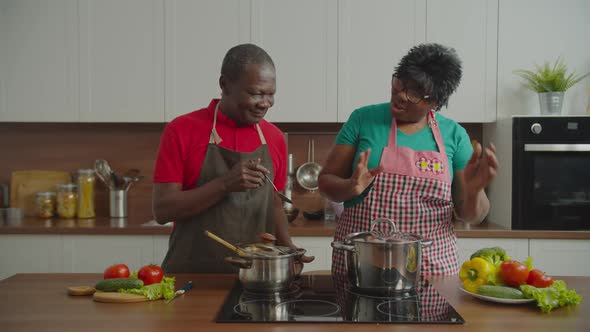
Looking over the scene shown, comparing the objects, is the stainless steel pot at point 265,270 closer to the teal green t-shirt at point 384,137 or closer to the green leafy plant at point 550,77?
the teal green t-shirt at point 384,137

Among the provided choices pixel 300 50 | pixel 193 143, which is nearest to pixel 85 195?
pixel 300 50

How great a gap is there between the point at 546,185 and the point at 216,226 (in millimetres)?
2020

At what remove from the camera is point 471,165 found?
1888mm

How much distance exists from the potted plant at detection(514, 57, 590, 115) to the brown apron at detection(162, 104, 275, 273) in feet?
6.53

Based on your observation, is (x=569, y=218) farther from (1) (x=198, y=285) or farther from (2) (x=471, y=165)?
(1) (x=198, y=285)

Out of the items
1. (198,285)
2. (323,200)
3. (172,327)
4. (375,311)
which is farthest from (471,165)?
(323,200)

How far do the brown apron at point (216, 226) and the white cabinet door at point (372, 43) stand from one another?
155 centimetres

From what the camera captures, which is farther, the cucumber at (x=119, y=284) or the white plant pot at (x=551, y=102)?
the white plant pot at (x=551, y=102)

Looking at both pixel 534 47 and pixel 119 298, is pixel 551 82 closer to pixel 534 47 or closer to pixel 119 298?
pixel 534 47

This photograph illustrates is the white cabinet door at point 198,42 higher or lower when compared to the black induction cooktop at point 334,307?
higher

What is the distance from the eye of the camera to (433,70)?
6.45ft

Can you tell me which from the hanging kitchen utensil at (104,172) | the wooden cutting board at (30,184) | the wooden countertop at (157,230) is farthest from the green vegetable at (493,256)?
the wooden cutting board at (30,184)

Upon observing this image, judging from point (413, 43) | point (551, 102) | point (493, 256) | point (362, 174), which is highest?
point (413, 43)

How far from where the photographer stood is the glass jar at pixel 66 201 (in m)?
3.70
